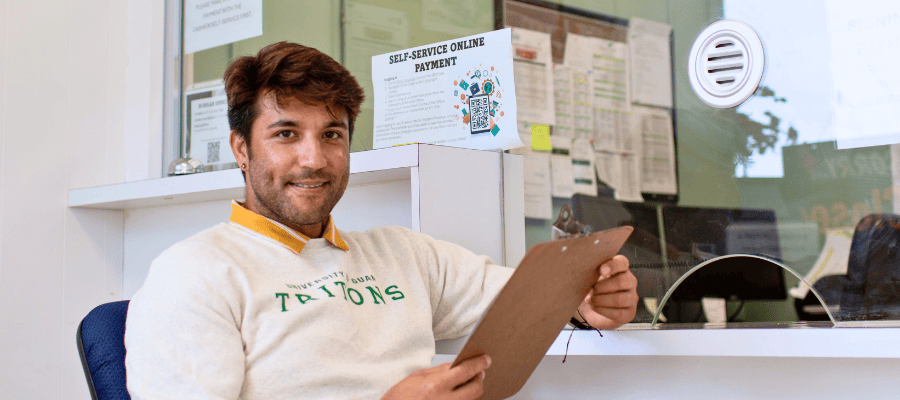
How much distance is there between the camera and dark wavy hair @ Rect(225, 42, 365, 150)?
Answer: 1.10m

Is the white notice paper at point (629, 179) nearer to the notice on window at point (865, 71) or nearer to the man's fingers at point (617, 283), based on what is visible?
the notice on window at point (865, 71)

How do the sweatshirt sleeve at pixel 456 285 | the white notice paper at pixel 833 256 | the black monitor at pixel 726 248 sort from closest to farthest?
the sweatshirt sleeve at pixel 456 285 < the white notice paper at pixel 833 256 < the black monitor at pixel 726 248

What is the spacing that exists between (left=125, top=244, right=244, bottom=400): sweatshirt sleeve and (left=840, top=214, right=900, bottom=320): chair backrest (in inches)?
45.9

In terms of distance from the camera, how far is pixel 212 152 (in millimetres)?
2109

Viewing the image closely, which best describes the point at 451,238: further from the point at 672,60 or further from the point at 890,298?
the point at 890,298

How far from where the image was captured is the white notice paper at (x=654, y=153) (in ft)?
5.85

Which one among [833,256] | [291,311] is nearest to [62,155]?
[291,311]

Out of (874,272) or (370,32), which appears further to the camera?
(370,32)

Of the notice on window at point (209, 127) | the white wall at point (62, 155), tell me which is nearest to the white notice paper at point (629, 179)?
the notice on window at point (209, 127)

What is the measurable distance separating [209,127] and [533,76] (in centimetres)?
97

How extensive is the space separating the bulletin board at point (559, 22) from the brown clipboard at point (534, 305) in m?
0.83

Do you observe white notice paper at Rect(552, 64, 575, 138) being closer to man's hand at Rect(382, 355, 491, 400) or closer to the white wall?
man's hand at Rect(382, 355, 491, 400)

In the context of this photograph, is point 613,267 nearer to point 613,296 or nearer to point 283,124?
point 613,296

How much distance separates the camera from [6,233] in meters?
1.82
